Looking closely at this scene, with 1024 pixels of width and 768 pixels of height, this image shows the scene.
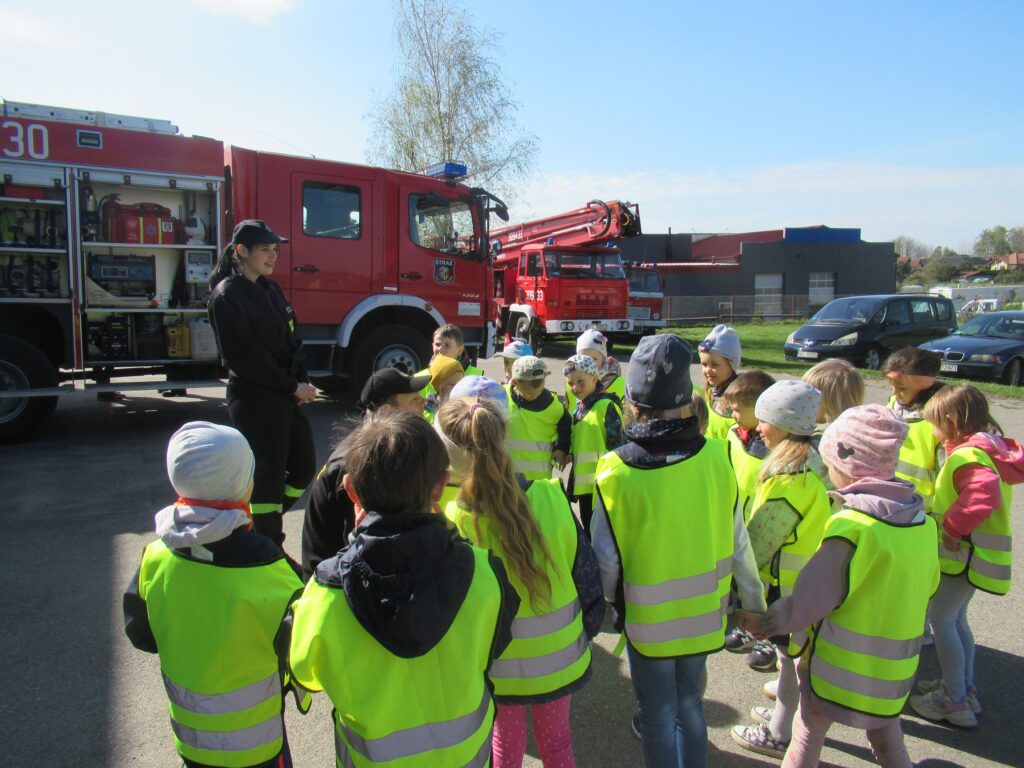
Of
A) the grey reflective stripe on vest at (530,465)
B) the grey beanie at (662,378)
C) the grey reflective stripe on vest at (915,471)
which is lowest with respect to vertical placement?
the grey reflective stripe on vest at (530,465)

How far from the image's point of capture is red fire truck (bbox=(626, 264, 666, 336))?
1958cm

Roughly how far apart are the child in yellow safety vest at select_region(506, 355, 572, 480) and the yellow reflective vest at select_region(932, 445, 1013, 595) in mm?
1818

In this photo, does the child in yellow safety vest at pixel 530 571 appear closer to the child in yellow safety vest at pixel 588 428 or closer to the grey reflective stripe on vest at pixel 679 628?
the grey reflective stripe on vest at pixel 679 628

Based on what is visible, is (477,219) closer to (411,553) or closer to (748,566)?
(748,566)

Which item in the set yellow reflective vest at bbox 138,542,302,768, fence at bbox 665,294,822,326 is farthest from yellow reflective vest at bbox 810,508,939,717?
fence at bbox 665,294,822,326

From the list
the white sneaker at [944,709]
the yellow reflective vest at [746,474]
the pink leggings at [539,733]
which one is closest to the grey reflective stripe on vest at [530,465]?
the yellow reflective vest at [746,474]

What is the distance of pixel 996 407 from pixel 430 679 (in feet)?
38.1

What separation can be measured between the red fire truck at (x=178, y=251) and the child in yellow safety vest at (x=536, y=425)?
15.8 feet

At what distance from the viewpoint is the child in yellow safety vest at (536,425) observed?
385cm

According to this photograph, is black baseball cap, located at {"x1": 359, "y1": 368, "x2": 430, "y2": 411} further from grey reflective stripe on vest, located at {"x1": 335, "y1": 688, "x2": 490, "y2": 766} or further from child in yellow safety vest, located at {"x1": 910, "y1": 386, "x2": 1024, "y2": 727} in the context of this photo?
child in yellow safety vest, located at {"x1": 910, "y1": 386, "x2": 1024, "y2": 727}

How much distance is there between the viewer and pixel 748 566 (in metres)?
2.29

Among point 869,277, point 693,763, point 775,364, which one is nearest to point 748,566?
point 693,763

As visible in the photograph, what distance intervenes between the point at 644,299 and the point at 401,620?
19146mm

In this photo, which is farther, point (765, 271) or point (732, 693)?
point (765, 271)
